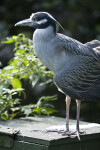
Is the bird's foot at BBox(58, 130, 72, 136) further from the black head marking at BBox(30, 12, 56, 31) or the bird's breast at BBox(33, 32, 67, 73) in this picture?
the black head marking at BBox(30, 12, 56, 31)

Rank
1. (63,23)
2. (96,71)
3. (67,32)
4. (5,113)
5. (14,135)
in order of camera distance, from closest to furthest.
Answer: (14,135) → (96,71) → (5,113) → (67,32) → (63,23)

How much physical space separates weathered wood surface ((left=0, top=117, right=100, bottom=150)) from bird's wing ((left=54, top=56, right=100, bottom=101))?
35cm

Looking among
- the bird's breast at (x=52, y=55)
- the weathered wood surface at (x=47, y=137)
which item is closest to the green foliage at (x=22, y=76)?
the weathered wood surface at (x=47, y=137)

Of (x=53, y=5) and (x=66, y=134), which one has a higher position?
(x=53, y=5)

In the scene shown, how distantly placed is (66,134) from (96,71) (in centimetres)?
59

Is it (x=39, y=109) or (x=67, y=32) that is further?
(x=67, y=32)

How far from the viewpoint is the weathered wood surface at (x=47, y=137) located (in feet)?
11.1

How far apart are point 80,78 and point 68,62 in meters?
0.17

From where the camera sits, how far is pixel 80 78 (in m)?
3.67

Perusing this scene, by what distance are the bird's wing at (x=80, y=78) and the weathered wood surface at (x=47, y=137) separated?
0.35m

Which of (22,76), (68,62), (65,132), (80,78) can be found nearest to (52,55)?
(68,62)

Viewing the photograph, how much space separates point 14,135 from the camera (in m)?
3.48

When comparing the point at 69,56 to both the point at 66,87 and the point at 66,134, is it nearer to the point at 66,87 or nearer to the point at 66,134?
the point at 66,87

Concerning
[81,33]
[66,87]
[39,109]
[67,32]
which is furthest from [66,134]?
[81,33]
